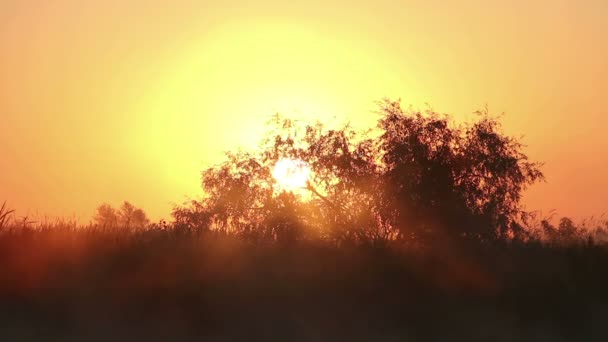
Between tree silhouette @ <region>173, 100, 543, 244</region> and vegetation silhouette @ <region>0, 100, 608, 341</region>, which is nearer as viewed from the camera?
vegetation silhouette @ <region>0, 100, 608, 341</region>

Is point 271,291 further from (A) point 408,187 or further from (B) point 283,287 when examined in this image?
(A) point 408,187

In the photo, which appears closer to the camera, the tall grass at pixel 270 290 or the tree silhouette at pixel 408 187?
the tall grass at pixel 270 290

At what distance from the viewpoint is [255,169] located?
3681 cm

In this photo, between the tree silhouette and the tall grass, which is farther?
the tree silhouette

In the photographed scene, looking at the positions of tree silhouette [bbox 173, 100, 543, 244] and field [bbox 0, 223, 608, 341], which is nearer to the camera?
field [bbox 0, 223, 608, 341]

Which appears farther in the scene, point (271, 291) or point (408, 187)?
point (408, 187)

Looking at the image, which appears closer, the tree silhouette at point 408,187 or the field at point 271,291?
the field at point 271,291

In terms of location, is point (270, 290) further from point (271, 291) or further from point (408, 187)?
point (408, 187)

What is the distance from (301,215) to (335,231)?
336 cm

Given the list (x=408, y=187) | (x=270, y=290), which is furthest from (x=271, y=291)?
(x=408, y=187)

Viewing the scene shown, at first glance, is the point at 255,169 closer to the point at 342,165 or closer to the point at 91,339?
the point at 342,165

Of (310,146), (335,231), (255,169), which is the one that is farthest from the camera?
(255,169)

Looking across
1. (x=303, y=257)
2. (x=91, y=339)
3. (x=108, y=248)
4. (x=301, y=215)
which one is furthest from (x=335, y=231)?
(x=91, y=339)

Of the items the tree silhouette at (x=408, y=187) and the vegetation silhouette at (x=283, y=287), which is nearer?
the vegetation silhouette at (x=283, y=287)
